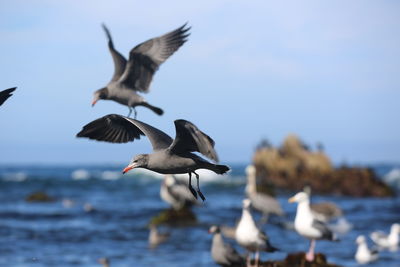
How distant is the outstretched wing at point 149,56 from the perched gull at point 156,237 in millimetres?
7618

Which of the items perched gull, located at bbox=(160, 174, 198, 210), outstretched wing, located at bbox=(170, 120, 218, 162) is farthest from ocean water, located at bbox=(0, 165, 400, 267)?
outstretched wing, located at bbox=(170, 120, 218, 162)

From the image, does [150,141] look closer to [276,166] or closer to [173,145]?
[173,145]

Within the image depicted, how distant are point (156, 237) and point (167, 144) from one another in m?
11.3

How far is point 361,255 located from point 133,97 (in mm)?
6711

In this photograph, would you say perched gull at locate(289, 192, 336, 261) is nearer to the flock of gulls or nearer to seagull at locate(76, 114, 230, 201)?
the flock of gulls

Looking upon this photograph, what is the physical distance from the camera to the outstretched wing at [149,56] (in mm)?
8625

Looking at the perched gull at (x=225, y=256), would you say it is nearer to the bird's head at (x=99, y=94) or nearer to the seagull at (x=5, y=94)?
the bird's head at (x=99, y=94)

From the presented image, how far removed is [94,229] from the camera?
63.6ft

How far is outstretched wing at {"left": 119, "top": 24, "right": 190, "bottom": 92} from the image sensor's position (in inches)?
340

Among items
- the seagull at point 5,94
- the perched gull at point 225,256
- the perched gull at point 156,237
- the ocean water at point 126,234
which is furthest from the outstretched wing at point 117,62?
the perched gull at point 156,237

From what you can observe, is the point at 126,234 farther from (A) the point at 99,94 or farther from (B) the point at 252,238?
(A) the point at 99,94

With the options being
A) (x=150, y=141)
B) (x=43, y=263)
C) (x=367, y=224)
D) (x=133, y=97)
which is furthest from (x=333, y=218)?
(x=150, y=141)

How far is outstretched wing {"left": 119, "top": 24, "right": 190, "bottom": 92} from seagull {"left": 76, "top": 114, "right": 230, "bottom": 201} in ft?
5.89

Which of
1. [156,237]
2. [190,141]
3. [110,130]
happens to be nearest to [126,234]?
[156,237]
